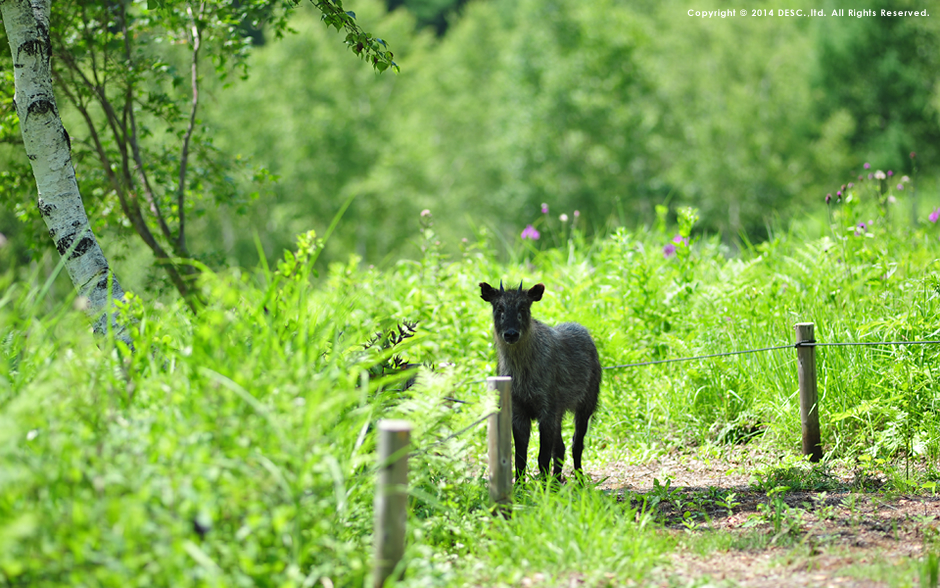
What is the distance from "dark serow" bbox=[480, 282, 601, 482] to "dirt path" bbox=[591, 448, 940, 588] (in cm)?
68

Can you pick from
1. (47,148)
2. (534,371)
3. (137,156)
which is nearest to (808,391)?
(534,371)

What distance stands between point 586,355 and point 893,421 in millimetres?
2455

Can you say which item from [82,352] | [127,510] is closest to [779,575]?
[127,510]

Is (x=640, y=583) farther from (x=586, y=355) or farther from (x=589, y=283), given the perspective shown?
(x=589, y=283)

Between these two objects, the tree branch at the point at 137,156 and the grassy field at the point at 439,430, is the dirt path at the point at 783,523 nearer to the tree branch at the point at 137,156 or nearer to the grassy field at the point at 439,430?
the grassy field at the point at 439,430

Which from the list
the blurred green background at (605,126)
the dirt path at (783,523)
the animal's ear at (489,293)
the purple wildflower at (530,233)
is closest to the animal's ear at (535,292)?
the animal's ear at (489,293)

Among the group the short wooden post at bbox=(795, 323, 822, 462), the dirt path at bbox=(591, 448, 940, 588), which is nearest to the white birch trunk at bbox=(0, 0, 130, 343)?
the dirt path at bbox=(591, 448, 940, 588)

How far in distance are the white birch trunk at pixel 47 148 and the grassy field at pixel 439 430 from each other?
0.66 meters

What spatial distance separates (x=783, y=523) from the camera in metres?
4.39

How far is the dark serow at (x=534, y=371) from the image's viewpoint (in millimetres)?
5383

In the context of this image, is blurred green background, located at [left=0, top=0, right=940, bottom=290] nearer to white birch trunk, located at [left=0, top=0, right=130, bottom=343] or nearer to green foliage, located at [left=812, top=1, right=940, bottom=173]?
green foliage, located at [left=812, top=1, right=940, bottom=173]

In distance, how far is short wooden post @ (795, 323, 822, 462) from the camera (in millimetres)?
5633

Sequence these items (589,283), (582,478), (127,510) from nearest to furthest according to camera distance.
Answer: (127,510) < (582,478) < (589,283)

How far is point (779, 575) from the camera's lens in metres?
3.71
